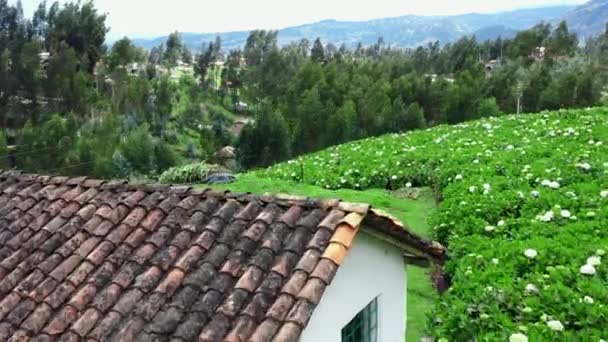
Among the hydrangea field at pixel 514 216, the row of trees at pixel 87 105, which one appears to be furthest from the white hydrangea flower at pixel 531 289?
the row of trees at pixel 87 105

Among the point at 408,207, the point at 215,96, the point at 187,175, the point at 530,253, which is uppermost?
the point at 530,253

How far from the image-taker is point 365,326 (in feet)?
18.2

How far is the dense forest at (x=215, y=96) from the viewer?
39156 millimetres

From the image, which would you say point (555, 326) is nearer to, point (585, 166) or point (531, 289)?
point (531, 289)

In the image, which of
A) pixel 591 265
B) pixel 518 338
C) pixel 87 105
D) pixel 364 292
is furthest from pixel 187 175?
pixel 87 105

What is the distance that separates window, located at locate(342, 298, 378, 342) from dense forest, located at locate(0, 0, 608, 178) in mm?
30838

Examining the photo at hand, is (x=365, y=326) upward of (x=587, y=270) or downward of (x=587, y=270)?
downward

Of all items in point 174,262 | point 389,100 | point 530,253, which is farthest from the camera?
point 389,100

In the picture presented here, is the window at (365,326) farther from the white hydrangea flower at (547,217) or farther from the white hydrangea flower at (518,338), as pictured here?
the white hydrangea flower at (547,217)

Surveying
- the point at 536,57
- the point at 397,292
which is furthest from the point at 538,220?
the point at 536,57

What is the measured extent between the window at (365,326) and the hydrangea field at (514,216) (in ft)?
3.16

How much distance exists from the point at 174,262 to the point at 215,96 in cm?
6277

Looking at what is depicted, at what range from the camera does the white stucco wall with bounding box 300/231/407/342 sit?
4688mm

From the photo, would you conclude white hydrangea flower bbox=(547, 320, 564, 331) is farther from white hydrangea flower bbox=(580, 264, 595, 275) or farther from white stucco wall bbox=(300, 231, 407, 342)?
white stucco wall bbox=(300, 231, 407, 342)
